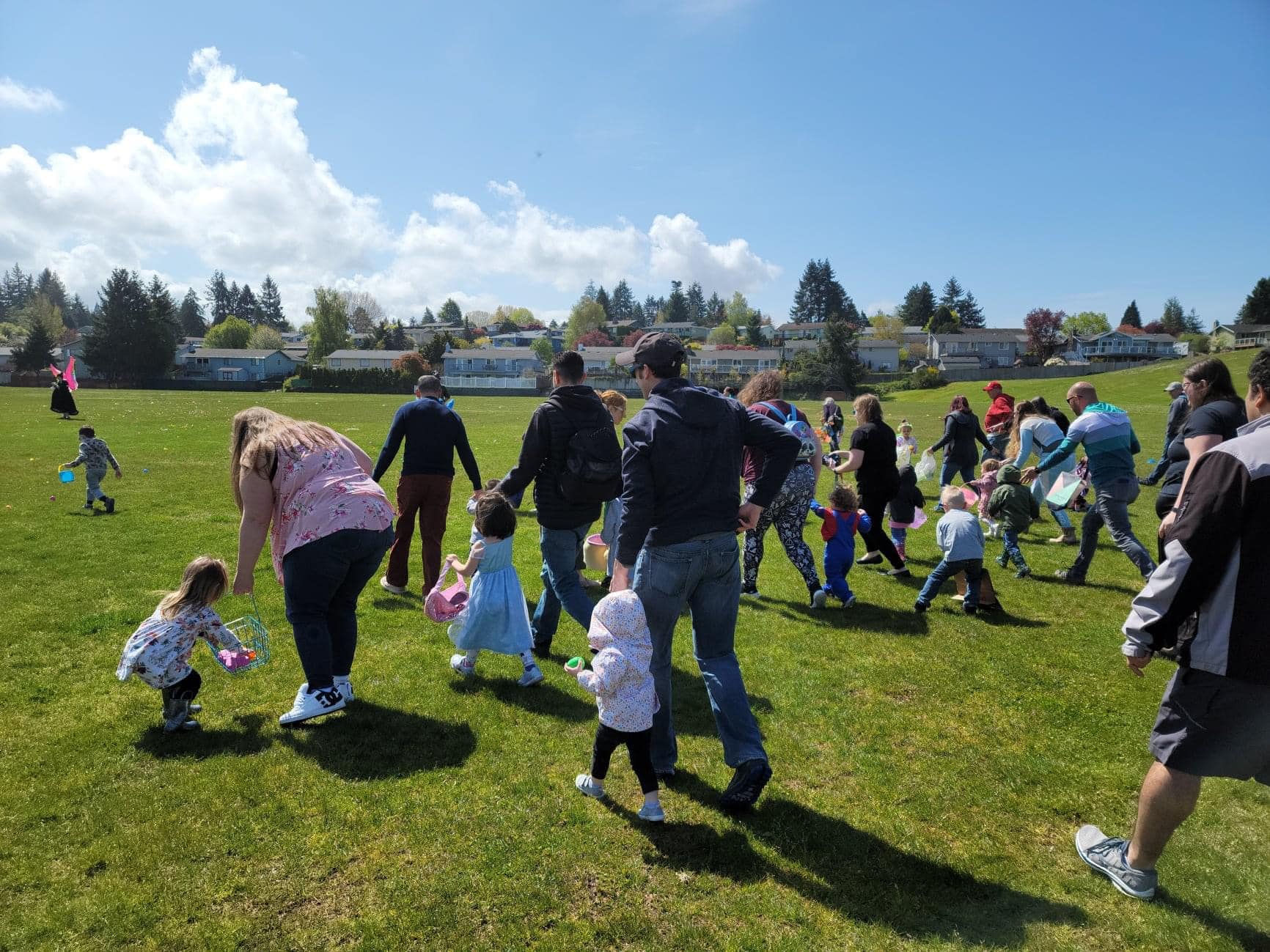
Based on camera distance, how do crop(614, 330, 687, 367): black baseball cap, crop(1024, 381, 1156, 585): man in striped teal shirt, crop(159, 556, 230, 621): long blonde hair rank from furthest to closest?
1. crop(1024, 381, 1156, 585): man in striped teal shirt
2. crop(159, 556, 230, 621): long blonde hair
3. crop(614, 330, 687, 367): black baseball cap

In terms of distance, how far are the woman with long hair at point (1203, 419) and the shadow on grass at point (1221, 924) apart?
97.0 inches

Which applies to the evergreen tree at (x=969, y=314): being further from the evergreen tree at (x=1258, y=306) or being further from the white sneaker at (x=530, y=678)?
the white sneaker at (x=530, y=678)

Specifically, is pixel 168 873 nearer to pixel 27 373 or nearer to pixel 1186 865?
pixel 1186 865

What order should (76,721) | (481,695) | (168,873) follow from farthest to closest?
(481,695)
(76,721)
(168,873)

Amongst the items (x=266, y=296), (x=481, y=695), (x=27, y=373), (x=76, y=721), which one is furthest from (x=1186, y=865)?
(x=266, y=296)

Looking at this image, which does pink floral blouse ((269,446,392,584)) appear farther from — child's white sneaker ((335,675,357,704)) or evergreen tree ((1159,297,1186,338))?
evergreen tree ((1159,297,1186,338))

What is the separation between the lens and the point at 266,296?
497 feet

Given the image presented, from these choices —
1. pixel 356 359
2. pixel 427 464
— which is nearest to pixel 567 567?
pixel 427 464

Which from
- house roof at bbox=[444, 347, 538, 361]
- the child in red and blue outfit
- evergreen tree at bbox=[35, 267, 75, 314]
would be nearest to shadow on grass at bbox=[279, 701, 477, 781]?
the child in red and blue outfit

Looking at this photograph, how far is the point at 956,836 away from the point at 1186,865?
105 centimetres

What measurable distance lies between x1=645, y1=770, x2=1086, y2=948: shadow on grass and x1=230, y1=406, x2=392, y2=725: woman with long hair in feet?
7.61

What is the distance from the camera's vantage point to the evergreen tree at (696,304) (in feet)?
568

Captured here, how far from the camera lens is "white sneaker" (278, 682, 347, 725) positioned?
15.5ft

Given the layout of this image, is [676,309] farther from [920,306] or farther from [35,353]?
[35,353]
